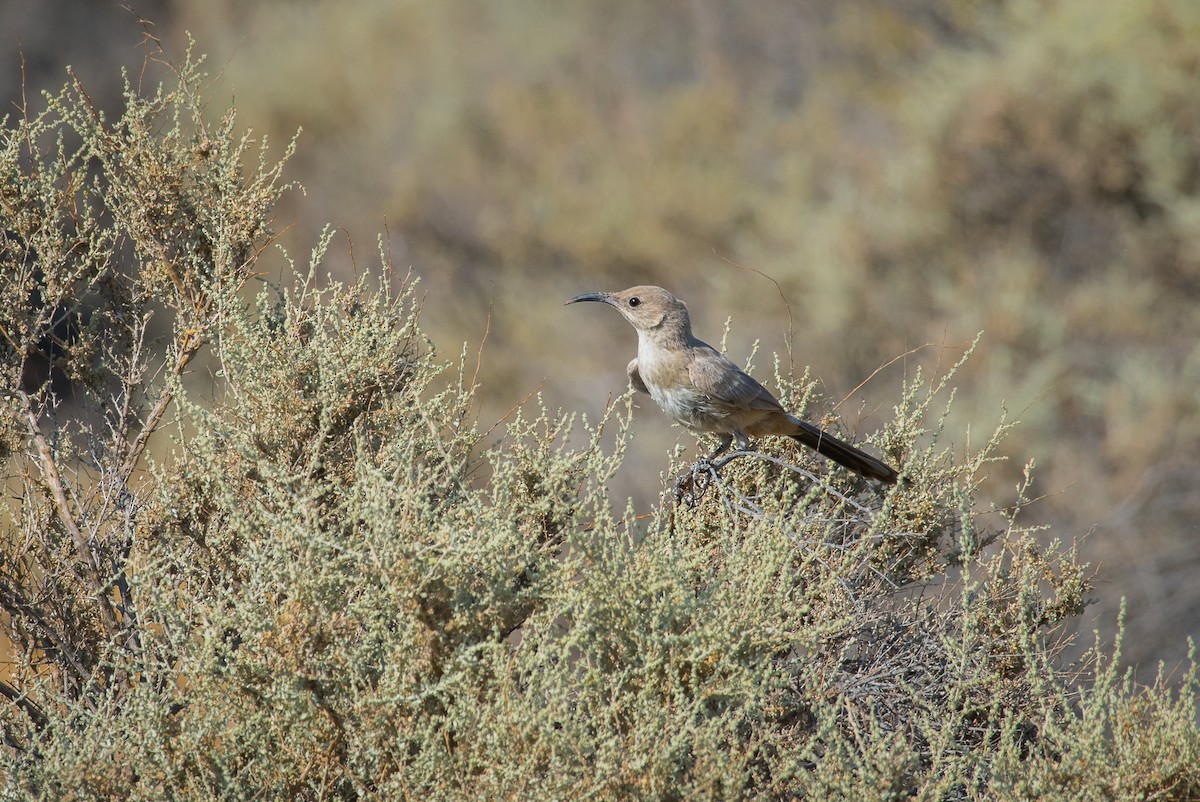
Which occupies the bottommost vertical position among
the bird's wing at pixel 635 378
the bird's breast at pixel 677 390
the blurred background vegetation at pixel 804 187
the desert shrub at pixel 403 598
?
the desert shrub at pixel 403 598

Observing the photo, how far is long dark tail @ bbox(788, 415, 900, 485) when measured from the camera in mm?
3953

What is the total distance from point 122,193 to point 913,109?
10235mm

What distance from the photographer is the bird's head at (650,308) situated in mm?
4547

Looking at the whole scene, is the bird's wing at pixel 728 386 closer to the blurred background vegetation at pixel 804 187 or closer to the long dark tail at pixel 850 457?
the long dark tail at pixel 850 457

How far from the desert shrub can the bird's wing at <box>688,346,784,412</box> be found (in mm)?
188

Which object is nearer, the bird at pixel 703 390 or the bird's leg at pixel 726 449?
the bird's leg at pixel 726 449

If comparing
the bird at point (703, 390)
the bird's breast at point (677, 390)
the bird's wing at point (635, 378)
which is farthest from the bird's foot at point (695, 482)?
the bird's wing at point (635, 378)

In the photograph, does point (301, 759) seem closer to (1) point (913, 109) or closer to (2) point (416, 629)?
(2) point (416, 629)

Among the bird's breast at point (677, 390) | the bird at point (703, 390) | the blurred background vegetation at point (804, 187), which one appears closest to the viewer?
the bird at point (703, 390)

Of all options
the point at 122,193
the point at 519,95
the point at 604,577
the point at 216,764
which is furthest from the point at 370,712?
the point at 519,95

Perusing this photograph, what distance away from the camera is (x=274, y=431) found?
3359mm

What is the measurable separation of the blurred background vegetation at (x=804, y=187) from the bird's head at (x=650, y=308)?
3.68 meters

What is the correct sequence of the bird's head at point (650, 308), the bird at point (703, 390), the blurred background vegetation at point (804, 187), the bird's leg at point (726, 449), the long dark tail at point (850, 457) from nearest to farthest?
1. the bird's leg at point (726, 449)
2. the long dark tail at point (850, 457)
3. the bird at point (703, 390)
4. the bird's head at point (650, 308)
5. the blurred background vegetation at point (804, 187)

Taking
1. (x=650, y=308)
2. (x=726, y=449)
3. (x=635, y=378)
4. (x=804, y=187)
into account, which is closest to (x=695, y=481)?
(x=726, y=449)
